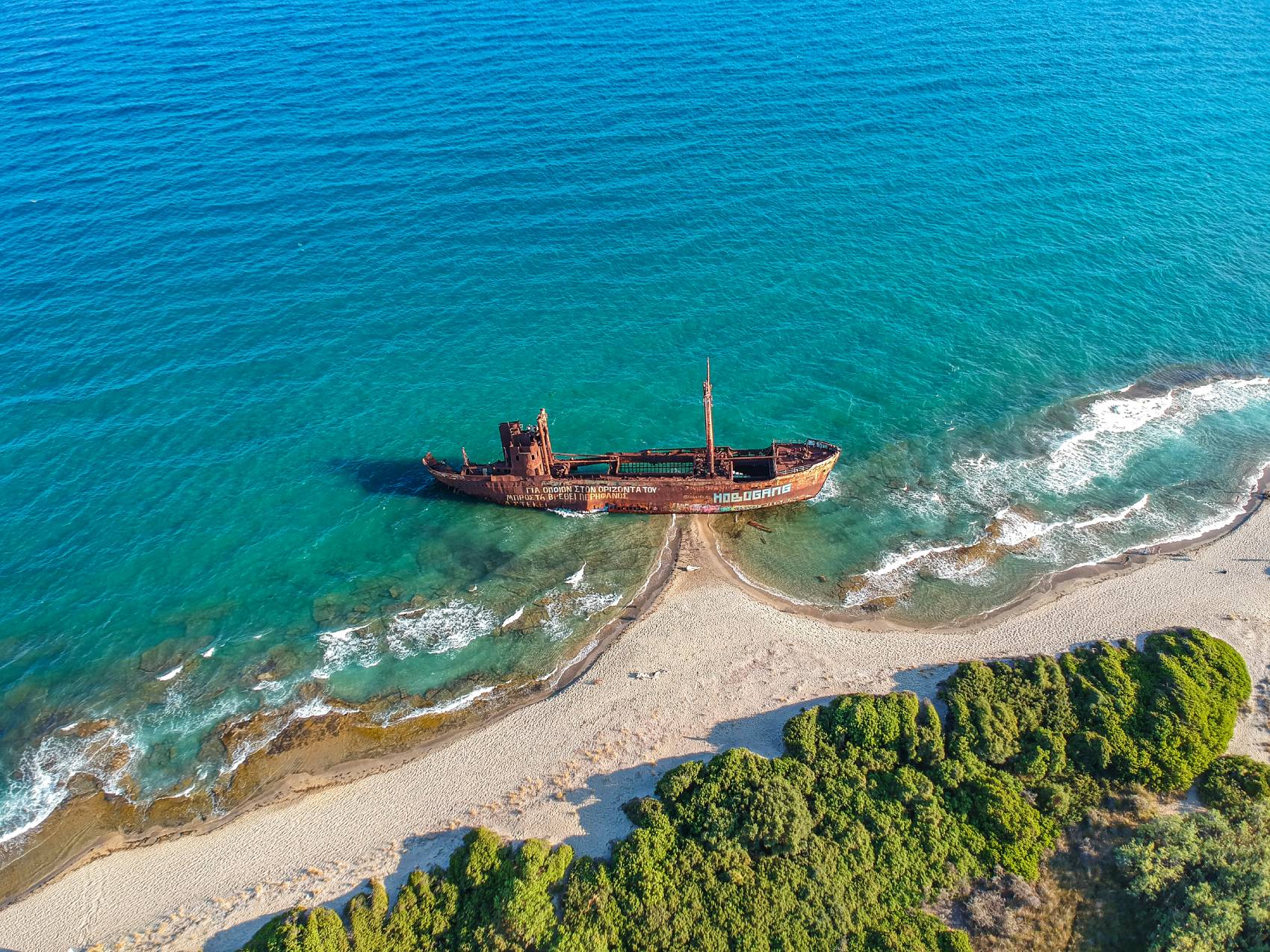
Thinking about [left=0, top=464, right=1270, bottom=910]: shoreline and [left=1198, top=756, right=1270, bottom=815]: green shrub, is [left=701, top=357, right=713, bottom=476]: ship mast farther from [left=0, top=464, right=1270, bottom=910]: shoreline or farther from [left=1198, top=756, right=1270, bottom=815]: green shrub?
[left=1198, top=756, right=1270, bottom=815]: green shrub

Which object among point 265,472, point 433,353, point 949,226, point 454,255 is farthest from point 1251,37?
point 265,472

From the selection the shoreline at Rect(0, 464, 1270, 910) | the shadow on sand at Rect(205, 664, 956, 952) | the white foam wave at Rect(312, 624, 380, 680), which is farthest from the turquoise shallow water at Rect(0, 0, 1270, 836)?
the shadow on sand at Rect(205, 664, 956, 952)

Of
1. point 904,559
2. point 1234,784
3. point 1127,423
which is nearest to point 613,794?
point 904,559

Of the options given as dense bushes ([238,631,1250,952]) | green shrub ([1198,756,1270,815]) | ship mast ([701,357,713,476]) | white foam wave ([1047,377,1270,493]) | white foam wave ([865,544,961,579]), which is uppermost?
ship mast ([701,357,713,476])

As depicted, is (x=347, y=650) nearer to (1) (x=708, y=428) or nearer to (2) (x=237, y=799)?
(2) (x=237, y=799)

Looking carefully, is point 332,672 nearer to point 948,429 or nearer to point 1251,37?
point 948,429

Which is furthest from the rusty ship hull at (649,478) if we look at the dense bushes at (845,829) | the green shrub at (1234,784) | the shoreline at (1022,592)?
the green shrub at (1234,784)

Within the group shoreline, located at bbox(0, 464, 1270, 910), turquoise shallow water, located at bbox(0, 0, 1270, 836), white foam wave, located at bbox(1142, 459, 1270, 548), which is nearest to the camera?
shoreline, located at bbox(0, 464, 1270, 910)
